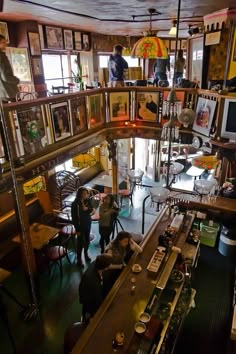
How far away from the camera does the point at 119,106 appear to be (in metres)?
7.41

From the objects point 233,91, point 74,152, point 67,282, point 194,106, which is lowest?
point 67,282

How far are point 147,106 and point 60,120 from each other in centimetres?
263

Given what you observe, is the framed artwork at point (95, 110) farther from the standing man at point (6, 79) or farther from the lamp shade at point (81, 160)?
the standing man at point (6, 79)

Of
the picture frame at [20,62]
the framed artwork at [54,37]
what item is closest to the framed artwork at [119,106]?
the picture frame at [20,62]

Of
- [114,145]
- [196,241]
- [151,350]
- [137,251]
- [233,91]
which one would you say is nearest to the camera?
[151,350]

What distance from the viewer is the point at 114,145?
834 cm

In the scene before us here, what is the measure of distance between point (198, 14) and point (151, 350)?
679cm

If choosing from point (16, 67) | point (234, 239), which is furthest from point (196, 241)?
point (16, 67)

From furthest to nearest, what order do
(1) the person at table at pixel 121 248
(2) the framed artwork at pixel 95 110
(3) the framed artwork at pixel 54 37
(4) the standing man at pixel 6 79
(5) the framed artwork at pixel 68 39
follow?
(5) the framed artwork at pixel 68 39 < (3) the framed artwork at pixel 54 37 < (2) the framed artwork at pixel 95 110 < (4) the standing man at pixel 6 79 < (1) the person at table at pixel 121 248

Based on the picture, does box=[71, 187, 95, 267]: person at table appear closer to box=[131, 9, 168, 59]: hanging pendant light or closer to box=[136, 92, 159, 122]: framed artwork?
box=[136, 92, 159, 122]: framed artwork

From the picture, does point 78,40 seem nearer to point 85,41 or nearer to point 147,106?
point 85,41

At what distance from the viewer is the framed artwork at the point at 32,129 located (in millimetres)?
4754

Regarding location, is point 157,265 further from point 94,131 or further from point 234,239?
point 94,131

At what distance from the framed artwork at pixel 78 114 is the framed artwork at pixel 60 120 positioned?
0.21 m
